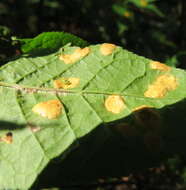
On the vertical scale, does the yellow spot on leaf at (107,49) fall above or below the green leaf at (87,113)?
above

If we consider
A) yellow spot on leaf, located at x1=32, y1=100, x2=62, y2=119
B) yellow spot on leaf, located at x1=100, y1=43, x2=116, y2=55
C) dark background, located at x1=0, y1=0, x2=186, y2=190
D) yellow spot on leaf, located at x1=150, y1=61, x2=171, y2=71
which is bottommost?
dark background, located at x1=0, y1=0, x2=186, y2=190

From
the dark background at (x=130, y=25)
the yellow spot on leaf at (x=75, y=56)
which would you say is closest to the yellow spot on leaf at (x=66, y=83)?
the yellow spot on leaf at (x=75, y=56)

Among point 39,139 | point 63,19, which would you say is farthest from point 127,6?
point 39,139

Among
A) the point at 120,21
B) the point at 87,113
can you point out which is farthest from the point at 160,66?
the point at 120,21

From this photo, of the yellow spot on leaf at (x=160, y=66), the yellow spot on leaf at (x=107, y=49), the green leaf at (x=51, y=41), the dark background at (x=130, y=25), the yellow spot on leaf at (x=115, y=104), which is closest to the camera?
the yellow spot on leaf at (x=115, y=104)

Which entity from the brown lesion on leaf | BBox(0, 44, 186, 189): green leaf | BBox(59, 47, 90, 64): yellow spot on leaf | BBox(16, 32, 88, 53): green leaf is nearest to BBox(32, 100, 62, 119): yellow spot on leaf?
BBox(0, 44, 186, 189): green leaf

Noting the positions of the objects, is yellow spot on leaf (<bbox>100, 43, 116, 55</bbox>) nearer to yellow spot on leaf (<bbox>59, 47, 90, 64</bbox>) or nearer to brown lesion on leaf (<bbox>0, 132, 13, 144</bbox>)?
yellow spot on leaf (<bbox>59, 47, 90, 64</bbox>)

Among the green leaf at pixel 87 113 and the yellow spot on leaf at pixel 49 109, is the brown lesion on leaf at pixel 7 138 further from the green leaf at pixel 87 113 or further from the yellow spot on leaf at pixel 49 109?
the yellow spot on leaf at pixel 49 109
